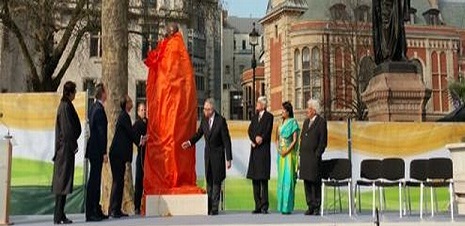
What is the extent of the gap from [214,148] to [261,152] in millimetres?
904

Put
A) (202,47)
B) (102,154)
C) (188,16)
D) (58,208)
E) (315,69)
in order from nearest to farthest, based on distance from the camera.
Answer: (58,208) < (102,154) < (188,16) < (315,69) < (202,47)

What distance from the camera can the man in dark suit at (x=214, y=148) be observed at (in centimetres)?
1112

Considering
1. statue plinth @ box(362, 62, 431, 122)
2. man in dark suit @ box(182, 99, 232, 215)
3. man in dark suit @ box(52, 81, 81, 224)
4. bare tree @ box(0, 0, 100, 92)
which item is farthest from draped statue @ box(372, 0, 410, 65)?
bare tree @ box(0, 0, 100, 92)

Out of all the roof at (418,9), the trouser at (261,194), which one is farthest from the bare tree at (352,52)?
the trouser at (261,194)

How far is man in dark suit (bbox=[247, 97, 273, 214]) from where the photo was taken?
11.3 metres

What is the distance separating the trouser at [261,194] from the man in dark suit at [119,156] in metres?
2.50

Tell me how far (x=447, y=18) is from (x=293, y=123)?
77.3m

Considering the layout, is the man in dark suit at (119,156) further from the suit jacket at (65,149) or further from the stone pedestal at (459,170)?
the stone pedestal at (459,170)

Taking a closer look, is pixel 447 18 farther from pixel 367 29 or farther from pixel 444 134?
pixel 444 134

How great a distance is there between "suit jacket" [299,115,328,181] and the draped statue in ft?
15.8

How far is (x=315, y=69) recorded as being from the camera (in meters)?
64.7

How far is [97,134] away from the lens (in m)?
10.2

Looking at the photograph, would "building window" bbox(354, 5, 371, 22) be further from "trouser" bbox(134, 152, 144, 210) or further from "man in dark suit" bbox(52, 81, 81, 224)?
"man in dark suit" bbox(52, 81, 81, 224)

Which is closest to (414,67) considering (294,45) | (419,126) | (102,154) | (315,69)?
(419,126)
